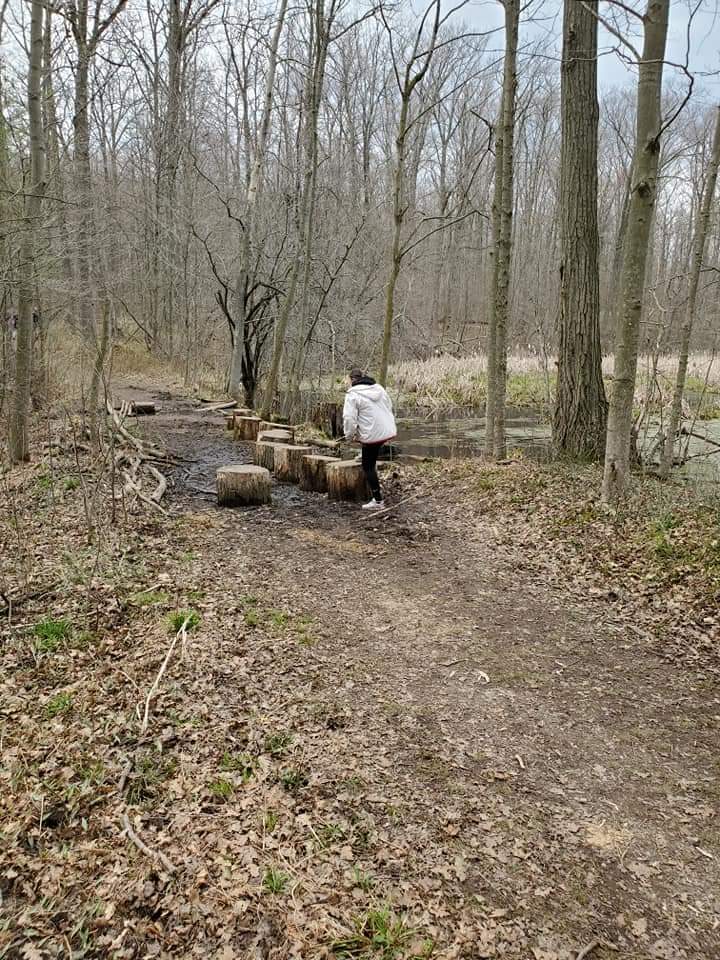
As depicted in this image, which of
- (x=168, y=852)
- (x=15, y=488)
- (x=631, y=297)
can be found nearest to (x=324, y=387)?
(x=15, y=488)

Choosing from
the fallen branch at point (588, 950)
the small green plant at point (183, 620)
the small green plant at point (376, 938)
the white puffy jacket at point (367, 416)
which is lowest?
the small green plant at point (376, 938)

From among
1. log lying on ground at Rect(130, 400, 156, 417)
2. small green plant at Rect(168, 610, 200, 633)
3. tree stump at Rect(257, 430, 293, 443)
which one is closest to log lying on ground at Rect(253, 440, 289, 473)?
tree stump at Rect(257, 430, 293, 443)

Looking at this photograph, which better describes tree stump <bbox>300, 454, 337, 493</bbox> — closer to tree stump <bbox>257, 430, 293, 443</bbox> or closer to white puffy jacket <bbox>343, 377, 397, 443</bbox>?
white puffy jacket <bbox>343, 377, 397, 443</bbox>

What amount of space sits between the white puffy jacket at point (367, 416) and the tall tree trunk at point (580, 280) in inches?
102

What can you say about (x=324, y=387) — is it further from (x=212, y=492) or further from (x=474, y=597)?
(x=474, y=597)

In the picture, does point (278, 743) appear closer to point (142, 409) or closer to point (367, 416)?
point (367, 416)

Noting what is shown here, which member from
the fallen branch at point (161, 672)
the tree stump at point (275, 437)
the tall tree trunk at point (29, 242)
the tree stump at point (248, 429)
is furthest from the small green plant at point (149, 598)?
the tree stump at point (248, 429)

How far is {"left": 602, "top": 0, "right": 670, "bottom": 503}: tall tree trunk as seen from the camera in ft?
18.1

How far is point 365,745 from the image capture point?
138 inches

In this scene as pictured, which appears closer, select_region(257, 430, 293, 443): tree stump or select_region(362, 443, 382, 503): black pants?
select_region(362, 443, 382, 503): black pants

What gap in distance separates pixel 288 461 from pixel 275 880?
705 cm

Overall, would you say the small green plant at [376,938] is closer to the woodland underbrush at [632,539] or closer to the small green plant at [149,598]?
the woodland underbrush at [632,539]

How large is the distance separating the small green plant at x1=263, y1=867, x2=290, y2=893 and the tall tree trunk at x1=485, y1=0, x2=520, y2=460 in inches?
289

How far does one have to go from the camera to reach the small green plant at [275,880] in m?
2.62
